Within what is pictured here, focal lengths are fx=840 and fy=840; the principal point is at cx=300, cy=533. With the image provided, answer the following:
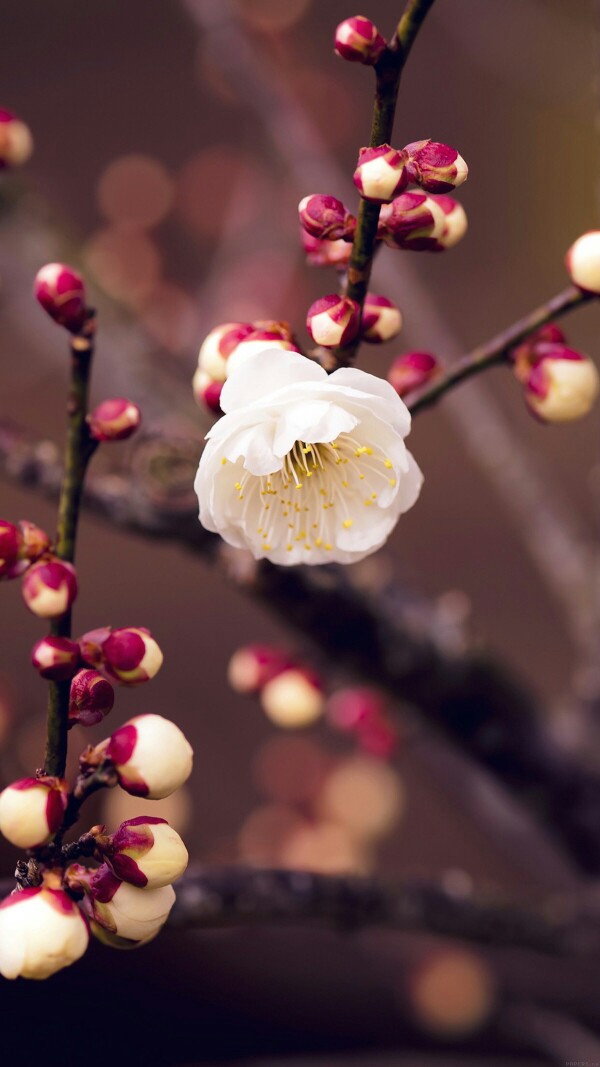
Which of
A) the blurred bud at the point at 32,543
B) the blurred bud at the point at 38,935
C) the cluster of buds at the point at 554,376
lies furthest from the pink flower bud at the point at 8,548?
the cluster of buds at the point at 554,376

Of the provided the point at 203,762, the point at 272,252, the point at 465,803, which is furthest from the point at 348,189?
the point at 203,762

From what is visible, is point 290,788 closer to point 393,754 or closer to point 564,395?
point 393,754

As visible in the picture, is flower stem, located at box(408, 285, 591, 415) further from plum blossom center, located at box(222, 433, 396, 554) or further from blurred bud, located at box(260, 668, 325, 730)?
blurred bud, located at box(260, 668, 325, 730)

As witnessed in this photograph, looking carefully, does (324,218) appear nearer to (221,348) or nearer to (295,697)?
(221,348)

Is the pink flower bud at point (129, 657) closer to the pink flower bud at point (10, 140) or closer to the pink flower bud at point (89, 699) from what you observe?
the pink flower bud at point (89, 699)

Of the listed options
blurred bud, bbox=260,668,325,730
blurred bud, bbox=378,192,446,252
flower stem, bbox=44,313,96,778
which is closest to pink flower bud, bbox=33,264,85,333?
flower stem, bbox=44,313,96,778

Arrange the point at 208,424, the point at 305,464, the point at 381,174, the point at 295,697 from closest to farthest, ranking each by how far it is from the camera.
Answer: the point at 381,174 → the point at 305,464 → the point at 295,697 → the point at 208,424

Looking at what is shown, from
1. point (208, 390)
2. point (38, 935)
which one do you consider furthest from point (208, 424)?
point (38, 935)
